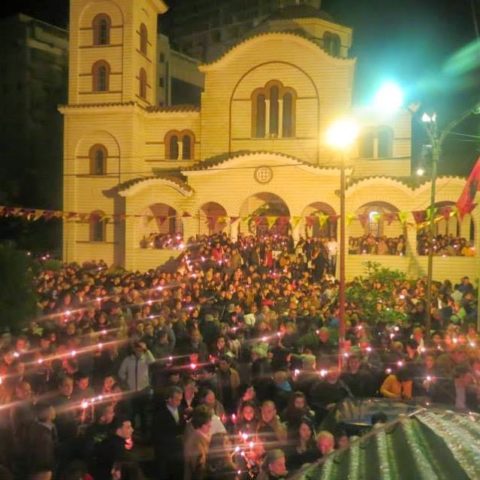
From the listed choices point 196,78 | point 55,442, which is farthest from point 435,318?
point 196,78

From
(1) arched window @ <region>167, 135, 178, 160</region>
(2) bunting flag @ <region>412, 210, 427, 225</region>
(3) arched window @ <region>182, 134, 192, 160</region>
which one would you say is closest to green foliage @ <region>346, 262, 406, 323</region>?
(2) bunting flag @ <region>412, 210, 427, 225</region>

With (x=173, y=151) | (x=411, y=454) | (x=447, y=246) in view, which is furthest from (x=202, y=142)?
(x=411, y=454)

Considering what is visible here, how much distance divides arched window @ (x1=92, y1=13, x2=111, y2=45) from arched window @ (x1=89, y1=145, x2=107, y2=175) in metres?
4.83

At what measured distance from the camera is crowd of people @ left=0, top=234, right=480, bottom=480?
21.2 ft

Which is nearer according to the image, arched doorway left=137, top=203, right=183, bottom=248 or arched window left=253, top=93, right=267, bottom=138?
arched doorway left=137, top=203, right=183, bottom=248

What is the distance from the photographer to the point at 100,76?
2878 centimetres

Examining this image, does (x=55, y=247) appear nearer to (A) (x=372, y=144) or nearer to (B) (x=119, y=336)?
(A) (x=372, y=144)

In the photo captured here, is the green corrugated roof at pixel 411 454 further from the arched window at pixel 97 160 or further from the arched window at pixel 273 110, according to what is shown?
the arched window at pixel 97 160

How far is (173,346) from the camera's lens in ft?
38.1

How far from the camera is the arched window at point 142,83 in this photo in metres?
29.6

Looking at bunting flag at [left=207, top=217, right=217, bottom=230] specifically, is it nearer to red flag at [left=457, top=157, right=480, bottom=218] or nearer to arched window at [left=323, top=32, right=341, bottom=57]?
arched window at [left=323, top=32, right=341, bottom=57]

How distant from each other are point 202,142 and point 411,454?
26.7 m

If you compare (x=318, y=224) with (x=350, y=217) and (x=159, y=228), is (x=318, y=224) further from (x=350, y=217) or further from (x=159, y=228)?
(x=159, y=228)

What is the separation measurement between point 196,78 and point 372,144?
25.7 metres
